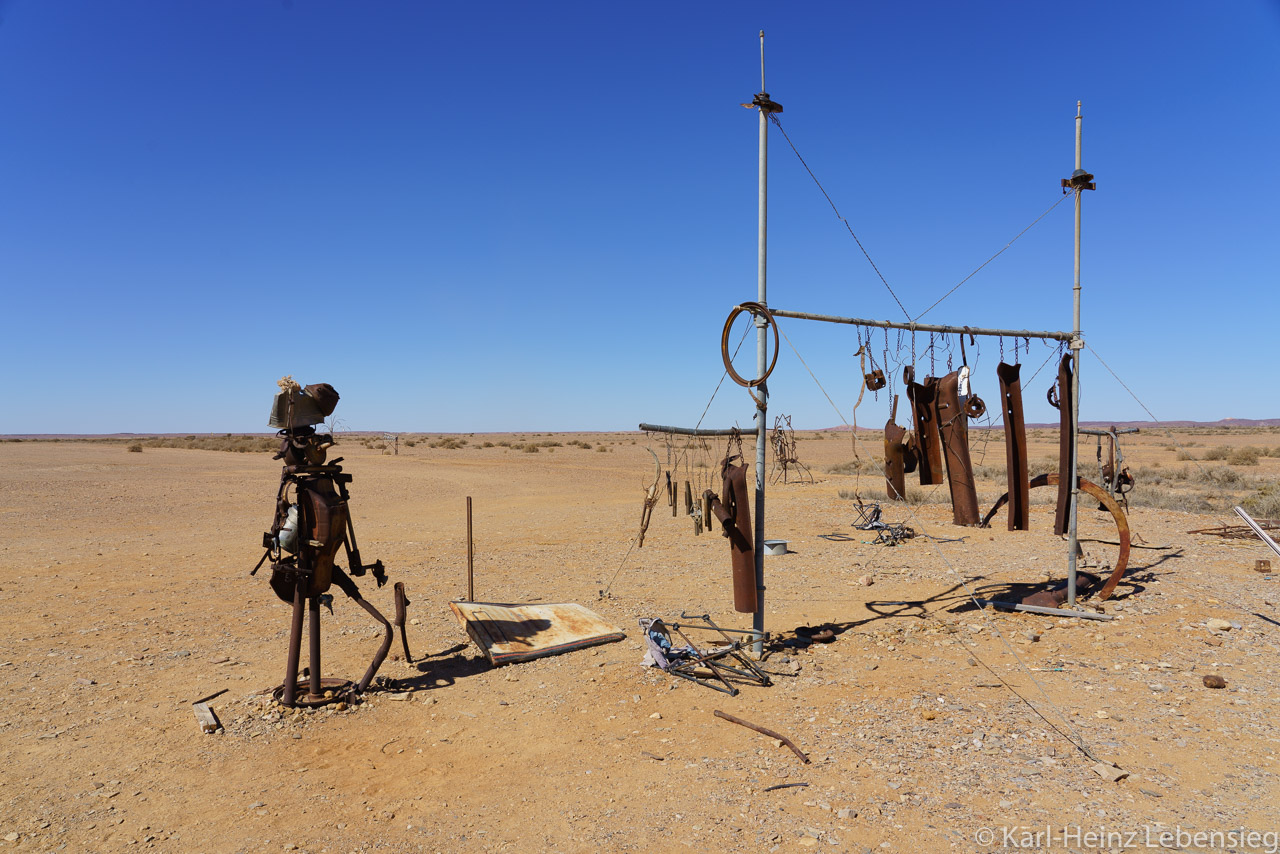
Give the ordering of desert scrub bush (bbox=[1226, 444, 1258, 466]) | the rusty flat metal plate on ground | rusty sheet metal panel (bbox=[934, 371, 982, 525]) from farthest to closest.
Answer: desert scrub bush (bbox=[1226, 444, 1258, 466]), rusty sheet metal panel (bbox=[934, 371, 982, 525]), the rusty flat metal plate on ground

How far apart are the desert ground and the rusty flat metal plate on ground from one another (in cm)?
22

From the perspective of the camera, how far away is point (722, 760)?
5078mm

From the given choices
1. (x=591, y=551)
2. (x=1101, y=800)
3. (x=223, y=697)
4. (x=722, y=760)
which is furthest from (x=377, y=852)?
(x=591, y=551)

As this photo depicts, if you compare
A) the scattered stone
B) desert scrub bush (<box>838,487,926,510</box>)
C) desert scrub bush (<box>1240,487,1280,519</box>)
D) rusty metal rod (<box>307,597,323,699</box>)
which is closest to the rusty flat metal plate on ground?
rusty metal rod (<box>307,597,323,699</box>)

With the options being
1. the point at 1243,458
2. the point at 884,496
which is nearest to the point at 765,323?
the point at 884,496

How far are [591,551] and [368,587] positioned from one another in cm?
409

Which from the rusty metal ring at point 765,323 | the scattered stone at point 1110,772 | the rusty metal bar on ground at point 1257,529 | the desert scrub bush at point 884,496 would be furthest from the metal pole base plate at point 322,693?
the desert scrub bush at point 884,496

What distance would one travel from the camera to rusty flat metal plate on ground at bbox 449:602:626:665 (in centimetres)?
727

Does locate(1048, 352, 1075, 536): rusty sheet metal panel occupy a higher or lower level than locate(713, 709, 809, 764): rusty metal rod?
higher

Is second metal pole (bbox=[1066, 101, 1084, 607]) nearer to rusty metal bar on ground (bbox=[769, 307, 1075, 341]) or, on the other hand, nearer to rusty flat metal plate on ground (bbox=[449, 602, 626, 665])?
rusty metal bar on ground (bbox=[769, 307, 1075, 341])

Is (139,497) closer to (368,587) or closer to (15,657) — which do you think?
(368,587)

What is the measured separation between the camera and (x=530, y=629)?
783 cm

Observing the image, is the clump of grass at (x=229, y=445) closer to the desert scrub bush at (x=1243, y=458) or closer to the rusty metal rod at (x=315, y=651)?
the rusty metal rod at (x=315, y=651)

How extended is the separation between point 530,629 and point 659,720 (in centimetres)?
247
